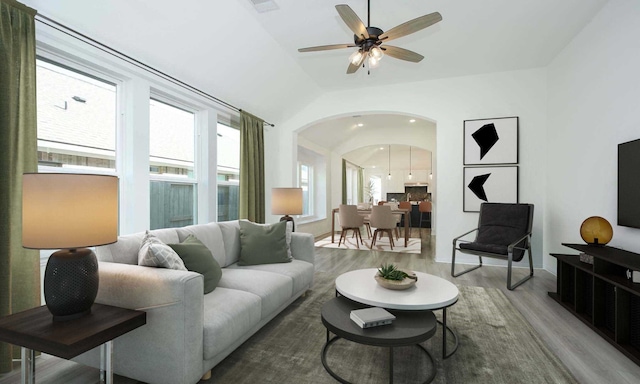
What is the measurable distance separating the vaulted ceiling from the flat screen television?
5.18 ft

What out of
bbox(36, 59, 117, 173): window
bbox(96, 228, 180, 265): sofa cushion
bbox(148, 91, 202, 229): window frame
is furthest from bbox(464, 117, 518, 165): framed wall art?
bbox(36, 59, 117, 173): window

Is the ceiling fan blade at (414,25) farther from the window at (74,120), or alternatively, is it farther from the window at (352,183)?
the window at (352,183)

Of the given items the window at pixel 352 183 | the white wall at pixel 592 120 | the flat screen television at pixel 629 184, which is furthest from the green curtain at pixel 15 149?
the window at pixel 352 183

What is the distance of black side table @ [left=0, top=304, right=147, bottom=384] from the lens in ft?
4.21

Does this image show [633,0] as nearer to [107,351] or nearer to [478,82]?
[478,82]

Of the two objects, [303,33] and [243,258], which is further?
[303,33]

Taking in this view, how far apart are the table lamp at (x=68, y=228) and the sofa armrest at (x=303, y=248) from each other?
2.00 m

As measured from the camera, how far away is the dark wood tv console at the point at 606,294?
2145mm

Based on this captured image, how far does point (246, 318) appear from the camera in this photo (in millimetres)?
2027

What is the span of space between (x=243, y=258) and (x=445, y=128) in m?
3.81

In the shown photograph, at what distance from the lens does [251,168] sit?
4680mm

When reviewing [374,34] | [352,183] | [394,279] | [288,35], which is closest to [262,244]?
[394,279]

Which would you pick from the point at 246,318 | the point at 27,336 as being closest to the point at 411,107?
the point at 246,318

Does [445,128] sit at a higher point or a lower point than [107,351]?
higher
